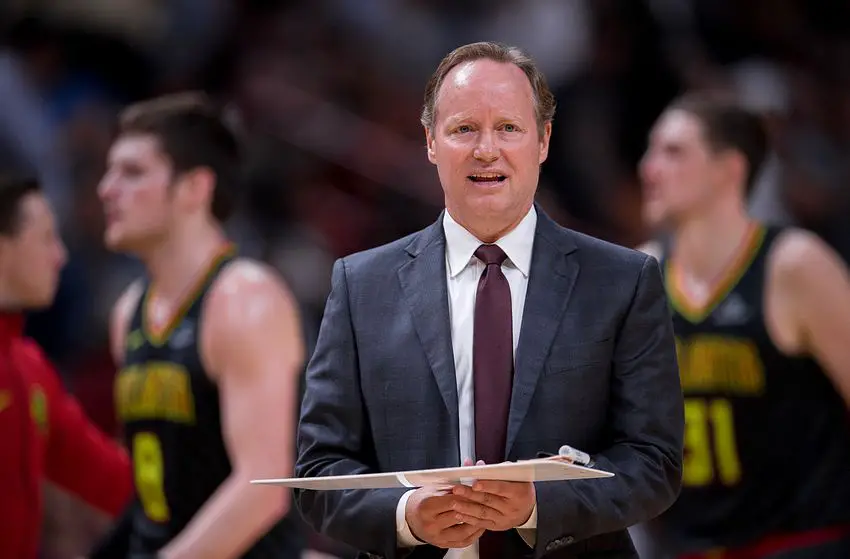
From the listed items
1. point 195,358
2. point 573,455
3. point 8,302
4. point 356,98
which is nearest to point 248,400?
point 195,358

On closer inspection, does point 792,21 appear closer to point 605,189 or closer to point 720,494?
point 605,189

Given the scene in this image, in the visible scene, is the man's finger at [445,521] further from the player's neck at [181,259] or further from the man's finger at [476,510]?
the player's neck at [181,259]

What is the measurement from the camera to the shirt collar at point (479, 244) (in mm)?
2410

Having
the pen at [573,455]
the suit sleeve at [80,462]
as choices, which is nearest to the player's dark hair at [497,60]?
the pen at [573,455]

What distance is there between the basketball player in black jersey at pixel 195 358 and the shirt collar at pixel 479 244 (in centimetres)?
182

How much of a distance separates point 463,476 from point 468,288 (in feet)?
1.58

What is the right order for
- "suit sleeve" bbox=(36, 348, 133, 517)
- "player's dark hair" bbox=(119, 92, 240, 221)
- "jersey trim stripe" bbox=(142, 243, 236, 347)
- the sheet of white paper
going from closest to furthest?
the sheet of white paper < "jersey trim stripe" bbox=(142, 243, 236, 347) < "player's dark hair" bbox=(119, 92, 240, 221) < "suit sleeve" bbox=(36, 348, 133, 517)

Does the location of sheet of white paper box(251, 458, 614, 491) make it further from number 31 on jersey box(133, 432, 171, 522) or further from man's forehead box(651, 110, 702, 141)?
man's forehead box(651, 110, 702, 141)

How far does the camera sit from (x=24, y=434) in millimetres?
4594

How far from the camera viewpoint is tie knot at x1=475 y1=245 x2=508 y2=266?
2.40 metres

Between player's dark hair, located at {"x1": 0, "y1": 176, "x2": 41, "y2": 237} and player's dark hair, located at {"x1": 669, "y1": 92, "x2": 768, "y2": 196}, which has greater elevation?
player's dark hair, located at {"x1": 669, "y1": 92, "x2": 768, "y2": 196}

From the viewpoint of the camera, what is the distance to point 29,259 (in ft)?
Result: 15.9

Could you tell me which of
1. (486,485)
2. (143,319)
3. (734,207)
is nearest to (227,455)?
(143,319)

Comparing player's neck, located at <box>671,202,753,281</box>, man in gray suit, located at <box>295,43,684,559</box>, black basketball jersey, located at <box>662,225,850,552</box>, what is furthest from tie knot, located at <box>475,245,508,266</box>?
player's neck, located at <box>671,202,753,281</box>
